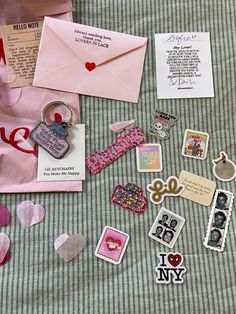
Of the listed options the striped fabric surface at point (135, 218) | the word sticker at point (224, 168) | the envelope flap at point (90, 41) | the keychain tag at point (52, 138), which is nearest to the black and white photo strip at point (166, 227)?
the striped fabric surface at point (135, 218)

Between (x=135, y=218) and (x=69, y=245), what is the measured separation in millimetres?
136

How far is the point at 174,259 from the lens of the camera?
2.77 feet

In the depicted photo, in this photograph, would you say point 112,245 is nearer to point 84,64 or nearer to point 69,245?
point 69,245

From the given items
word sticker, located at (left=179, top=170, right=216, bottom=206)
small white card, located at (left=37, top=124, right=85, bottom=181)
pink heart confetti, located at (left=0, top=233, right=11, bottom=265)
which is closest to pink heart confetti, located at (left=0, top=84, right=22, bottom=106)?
small white card, located at (left=37, top=124, right=85, bottom=181)

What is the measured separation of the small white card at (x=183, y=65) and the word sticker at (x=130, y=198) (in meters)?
0.20

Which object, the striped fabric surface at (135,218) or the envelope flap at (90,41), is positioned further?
the envelope flap at (90,41)

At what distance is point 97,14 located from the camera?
960 millimetres

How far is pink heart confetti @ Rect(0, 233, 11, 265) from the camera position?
839 millimetres

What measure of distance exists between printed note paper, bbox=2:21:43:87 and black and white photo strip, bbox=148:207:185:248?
0.38 metres

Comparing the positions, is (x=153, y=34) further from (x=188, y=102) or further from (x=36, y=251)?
(x=36, y=251)

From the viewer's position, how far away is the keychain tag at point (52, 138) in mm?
891

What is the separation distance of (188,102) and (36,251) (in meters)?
0.43

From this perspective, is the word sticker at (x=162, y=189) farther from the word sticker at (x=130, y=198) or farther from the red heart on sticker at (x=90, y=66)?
the red heart on sticker at (x=90, y=66)

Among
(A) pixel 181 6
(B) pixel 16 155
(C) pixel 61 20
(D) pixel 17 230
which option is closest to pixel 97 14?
(C) pixel 61 20
